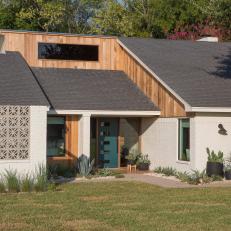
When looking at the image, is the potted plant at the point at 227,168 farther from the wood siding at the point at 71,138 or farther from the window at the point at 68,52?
the window at the point at 68,52

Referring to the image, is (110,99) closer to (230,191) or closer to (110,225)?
(230,191)

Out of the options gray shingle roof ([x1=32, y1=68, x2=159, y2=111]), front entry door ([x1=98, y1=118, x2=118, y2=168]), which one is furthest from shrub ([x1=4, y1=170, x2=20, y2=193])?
front entry door ([x1=98, y1=118, x2=118, y2=168])

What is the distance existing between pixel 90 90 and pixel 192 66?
177 inches

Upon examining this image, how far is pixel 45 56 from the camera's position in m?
26.4

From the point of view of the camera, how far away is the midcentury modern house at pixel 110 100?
18.5m

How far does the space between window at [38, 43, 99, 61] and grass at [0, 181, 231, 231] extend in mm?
9693

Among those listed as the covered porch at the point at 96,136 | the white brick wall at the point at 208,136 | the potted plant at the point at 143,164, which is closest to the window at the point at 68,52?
the covered porch at the point at 96,136

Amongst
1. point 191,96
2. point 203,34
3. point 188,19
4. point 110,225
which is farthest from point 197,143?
point 188,19

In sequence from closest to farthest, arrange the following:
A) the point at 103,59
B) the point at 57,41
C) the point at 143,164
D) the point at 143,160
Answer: the point at 143,164
the point at 143,160
the point at 57,41
the point at 103,59

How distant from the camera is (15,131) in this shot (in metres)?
18.3

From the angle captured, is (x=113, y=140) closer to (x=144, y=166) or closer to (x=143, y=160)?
(x=143, y=160)

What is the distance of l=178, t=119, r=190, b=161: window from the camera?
21547mm

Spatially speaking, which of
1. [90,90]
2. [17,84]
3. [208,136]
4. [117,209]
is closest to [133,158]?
[90,90]

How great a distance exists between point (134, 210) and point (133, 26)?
33750mm
